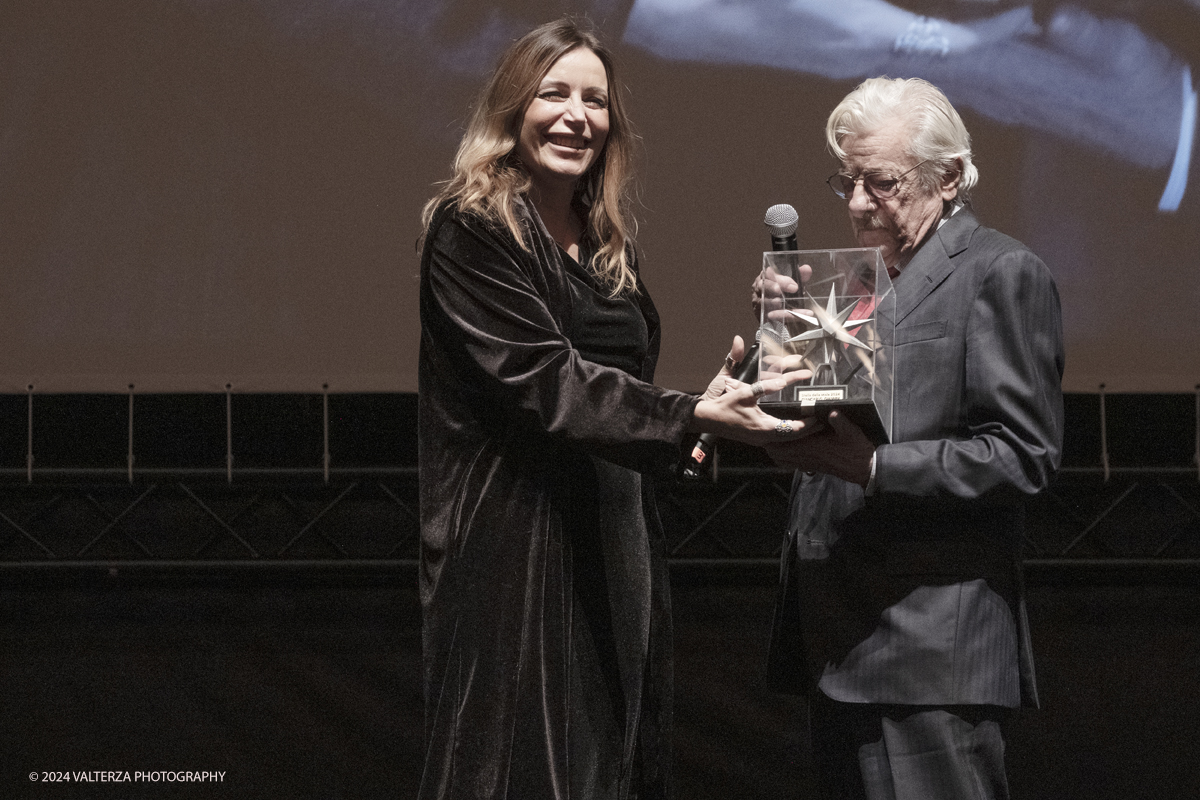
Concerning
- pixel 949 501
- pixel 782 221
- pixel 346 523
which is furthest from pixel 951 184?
pixel 346 523

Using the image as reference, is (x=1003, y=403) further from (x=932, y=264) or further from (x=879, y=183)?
(x=879, y=183)

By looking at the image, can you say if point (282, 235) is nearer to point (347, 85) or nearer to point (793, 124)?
point (347, 85)

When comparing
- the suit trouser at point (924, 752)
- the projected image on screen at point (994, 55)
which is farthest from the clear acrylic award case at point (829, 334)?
the projected image on screen at point (994, 55)

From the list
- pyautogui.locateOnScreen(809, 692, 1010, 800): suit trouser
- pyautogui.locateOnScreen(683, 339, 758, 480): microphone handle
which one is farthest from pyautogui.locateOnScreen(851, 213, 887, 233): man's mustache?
pyautogui.locateOnScreen(809, 692, 1010, 800): suit trouser

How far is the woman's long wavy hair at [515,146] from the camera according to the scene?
1.61 m

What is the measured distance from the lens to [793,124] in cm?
345

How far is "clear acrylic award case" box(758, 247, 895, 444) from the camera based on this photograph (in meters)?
1.41

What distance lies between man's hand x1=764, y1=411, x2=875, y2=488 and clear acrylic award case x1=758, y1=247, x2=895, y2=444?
0.02 metres

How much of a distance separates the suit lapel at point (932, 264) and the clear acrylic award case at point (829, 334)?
10 cm

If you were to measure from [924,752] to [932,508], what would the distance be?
0.32 m

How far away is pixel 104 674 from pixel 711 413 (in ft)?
8.42

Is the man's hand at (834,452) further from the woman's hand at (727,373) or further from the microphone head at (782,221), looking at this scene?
the microphone head at (782,221)

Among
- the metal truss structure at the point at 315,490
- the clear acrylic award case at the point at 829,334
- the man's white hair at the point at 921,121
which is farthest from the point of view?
the metal truss structure at the point at 315,490

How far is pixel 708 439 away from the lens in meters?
1.77
